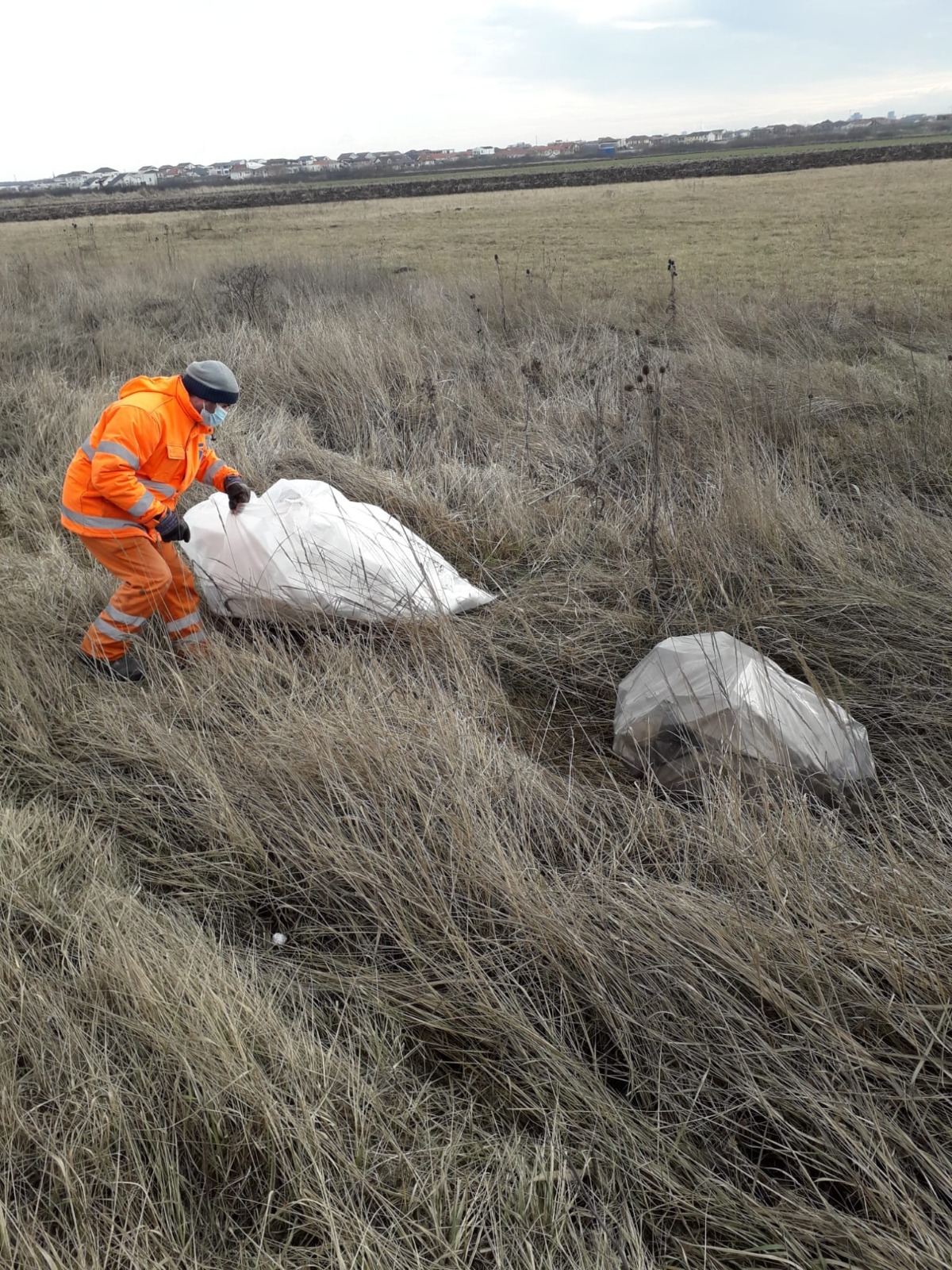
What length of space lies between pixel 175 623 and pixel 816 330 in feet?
22.4

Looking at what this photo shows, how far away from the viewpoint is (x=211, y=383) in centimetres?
322

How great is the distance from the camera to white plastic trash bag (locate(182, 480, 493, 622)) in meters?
3.33

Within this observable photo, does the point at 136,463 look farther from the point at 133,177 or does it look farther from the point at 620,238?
the point at 133,177

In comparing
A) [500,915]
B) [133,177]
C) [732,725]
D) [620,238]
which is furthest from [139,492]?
[133,177]

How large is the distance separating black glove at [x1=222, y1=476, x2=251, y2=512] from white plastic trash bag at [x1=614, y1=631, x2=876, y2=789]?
6.17 ft

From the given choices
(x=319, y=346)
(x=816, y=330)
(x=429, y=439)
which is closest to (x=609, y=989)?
(x=429, y=439)

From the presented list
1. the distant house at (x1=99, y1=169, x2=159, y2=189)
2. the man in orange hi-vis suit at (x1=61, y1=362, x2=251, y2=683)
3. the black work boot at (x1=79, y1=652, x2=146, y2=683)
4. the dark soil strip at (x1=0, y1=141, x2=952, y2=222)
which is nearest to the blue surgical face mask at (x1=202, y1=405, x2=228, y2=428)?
the man in orange hi-vis suit at (x1=61, y1=362, x2=251, y2=683)

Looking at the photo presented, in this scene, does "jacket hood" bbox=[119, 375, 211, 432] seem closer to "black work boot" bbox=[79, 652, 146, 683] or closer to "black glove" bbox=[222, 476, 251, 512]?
"black glove" bbox=[222, 476, 251, 512]

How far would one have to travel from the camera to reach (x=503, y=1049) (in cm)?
164

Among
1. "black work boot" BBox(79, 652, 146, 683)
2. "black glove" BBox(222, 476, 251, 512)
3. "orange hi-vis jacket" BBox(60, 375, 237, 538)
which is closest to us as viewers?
A: "orange hi-vis jacket" BBox(60, 375, 237, 538)

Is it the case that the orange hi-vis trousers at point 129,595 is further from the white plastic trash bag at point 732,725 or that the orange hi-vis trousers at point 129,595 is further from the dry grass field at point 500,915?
the white plastic trash bag at point 732,725

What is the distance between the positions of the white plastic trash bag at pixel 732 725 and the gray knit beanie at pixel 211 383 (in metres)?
1.95

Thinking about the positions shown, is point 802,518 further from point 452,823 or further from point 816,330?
point 816,330

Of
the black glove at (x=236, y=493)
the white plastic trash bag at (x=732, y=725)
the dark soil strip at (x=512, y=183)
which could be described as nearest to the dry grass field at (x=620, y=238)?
the dark soil strip at (x=512, y=183)
